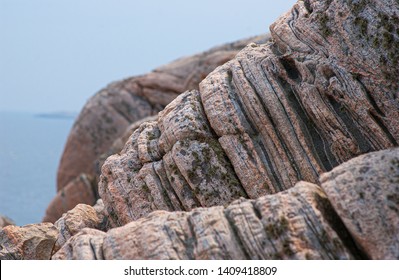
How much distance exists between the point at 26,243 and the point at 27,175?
327ft

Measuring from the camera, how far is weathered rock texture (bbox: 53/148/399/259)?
17.6 meters

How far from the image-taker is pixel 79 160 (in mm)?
65250

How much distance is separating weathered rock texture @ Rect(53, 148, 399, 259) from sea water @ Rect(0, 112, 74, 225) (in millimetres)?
51916

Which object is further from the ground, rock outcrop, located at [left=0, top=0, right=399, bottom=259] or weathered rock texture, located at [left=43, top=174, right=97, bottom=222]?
rock outcrop, located at [left=0, top=0, right=399, bottom=259]

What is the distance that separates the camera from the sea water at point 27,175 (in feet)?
307

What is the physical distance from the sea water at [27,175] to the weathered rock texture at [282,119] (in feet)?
149

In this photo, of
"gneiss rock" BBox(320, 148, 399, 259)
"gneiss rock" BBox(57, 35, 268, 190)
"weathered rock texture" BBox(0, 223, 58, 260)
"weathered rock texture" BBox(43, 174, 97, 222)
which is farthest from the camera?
"gneiss rock" BBox(57, 35, 268, 190)

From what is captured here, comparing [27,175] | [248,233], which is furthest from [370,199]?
[27,175]

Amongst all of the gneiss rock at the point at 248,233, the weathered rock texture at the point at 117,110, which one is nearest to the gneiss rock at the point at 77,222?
the gneiss rock at the point at 248,233

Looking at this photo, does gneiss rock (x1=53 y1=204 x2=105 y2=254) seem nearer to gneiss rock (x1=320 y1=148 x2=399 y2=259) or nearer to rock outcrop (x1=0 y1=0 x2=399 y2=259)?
rock outcrop (x1=0 y1=0 x2=399 y2=259)

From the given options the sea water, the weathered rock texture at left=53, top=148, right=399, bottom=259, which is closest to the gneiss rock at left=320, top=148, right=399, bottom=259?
the weathered rock texture at left=53, top=148, right=399, bottom=259

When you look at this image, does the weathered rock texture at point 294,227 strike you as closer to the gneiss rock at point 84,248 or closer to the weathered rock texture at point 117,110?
the gneiss rock at point 84,248

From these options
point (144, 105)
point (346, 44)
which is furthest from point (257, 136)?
point (144, 105)

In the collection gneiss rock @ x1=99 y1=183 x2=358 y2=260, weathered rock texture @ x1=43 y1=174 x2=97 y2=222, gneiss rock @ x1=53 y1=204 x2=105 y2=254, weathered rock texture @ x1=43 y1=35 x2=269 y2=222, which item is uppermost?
gneiss rock @ x1=99 y1=183 x2=358 y2=260
